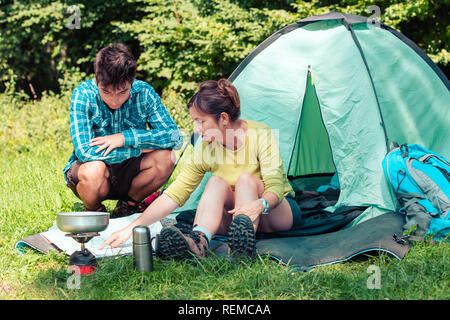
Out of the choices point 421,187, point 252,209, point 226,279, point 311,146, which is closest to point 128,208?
point 252,209

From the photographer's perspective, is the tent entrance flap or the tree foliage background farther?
the tree foliage background

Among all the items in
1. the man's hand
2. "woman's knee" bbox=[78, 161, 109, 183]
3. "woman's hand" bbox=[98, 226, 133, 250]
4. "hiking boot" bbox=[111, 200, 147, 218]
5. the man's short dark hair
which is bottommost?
"hiking boot" bbox=[111, 200, 147, 218]

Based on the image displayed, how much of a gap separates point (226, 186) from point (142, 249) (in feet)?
1.90

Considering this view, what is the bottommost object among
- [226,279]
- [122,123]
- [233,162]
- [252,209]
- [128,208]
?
[128,208]

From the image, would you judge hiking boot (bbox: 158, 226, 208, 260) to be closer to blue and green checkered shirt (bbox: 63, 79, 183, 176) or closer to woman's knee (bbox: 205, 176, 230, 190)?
woman's knee (bbox: 205, 176, 230, 190)

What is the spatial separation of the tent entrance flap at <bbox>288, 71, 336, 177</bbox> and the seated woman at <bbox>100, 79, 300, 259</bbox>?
3.96 feet

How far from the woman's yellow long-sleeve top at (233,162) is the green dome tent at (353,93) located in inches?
22.7

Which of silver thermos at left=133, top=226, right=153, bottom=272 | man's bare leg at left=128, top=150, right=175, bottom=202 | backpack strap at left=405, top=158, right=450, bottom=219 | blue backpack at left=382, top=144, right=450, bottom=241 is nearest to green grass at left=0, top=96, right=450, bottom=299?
silver thermos at left=133, top=226, right=153, bottom=272

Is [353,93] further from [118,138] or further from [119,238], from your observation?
[119,238]

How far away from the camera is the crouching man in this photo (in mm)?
2824

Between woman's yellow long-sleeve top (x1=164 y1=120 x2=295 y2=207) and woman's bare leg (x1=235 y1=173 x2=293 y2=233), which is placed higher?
woman's yellow long-sleeve top (x1=164 y1=120 x2=295 y2=207)

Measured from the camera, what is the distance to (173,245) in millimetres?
2256
